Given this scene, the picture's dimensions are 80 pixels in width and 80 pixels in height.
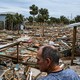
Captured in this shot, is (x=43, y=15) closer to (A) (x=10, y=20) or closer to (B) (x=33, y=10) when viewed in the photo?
(B) (x=33, y=10)

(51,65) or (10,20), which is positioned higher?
(10,20)

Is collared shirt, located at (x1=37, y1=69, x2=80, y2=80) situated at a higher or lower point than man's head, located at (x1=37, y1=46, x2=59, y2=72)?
lower

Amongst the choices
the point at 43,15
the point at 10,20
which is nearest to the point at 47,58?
the point at 10,20

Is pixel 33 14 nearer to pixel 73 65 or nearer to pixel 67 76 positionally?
pixel 73 65

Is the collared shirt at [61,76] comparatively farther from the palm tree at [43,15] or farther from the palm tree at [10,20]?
the palm tree at [43,15]

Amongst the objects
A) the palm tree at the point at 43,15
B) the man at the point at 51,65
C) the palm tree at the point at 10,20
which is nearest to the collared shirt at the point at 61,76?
the man at the point at 51,65

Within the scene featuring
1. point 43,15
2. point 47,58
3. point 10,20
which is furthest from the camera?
point 43,15

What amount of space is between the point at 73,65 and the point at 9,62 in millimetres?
4003

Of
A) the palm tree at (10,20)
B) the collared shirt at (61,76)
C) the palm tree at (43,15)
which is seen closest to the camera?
the collared shirt at (61,76)

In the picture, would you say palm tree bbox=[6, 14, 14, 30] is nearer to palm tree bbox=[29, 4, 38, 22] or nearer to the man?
palm tree bbox=[29, 4, 38, 22]

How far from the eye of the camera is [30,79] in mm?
9883

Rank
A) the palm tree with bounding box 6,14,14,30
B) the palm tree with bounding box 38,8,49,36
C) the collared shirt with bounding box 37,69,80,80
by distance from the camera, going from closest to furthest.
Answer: the collared shirt with bounding box 37,69,80,80
the palm tree with bounding box 6,14,14,30
the palm tree with bounding box 38,8,49,36

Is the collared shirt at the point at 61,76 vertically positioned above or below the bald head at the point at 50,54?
below

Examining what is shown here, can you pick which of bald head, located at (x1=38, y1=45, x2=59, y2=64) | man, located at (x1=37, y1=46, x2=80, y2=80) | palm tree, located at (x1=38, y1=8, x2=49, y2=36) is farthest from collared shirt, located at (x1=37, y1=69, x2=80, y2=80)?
palm tree, located at (x1=38, y1=8, x2=49, y2=36)
